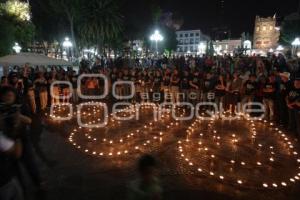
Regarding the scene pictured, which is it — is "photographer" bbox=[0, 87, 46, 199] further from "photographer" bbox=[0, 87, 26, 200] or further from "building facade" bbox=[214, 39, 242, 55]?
"building facade" bbox=[214, 39, 242, 55]

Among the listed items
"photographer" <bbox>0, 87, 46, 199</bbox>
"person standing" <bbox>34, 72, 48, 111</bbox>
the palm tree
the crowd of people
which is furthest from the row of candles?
the palm tree

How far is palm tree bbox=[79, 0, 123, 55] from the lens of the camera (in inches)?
1339

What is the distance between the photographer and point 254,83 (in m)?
12.4

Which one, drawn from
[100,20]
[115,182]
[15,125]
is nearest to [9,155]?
[15,125]

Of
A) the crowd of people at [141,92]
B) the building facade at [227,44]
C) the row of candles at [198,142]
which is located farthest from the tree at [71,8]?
the building facade at [227,44]

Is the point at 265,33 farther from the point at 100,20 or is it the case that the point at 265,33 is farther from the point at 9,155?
the point at 9,155

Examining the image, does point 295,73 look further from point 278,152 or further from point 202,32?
point 202,32

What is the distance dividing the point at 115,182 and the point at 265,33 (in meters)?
75.6

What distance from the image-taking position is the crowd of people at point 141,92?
4613mm

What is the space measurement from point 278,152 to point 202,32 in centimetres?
11166

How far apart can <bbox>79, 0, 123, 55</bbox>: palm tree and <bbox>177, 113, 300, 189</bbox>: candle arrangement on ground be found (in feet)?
82.5

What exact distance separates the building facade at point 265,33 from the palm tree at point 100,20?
49.5 meters

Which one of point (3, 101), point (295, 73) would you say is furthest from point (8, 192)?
point (295, 73)

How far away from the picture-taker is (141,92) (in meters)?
16.6
